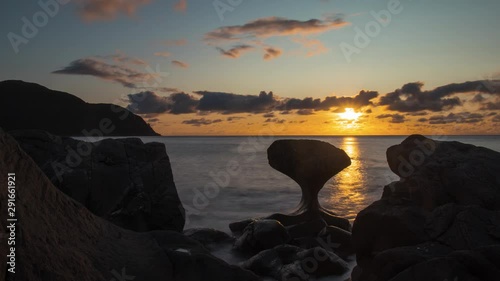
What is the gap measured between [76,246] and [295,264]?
5.47 meters

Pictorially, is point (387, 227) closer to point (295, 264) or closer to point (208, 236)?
point (295, 264)

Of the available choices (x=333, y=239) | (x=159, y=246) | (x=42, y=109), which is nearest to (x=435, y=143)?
(x=333, y=239)

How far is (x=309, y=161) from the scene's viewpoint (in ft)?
55.1

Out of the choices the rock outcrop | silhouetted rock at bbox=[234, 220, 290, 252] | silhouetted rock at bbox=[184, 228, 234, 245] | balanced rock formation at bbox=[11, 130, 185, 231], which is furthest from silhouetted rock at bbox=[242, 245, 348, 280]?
balanced rock formation at bbox=[11, 130, 185, 231]

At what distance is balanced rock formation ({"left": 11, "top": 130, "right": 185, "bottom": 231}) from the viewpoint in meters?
10.8

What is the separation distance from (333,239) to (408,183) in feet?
14.2

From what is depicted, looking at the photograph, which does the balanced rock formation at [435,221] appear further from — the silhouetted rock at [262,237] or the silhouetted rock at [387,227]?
the silhouetted rock at [262,237]

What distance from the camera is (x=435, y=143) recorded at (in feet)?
30.3

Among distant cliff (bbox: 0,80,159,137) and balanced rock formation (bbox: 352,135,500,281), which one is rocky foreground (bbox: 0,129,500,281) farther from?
distant cliff (bbox: 0,80,159,137)

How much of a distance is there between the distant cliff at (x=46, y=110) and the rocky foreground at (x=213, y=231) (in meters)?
98.6

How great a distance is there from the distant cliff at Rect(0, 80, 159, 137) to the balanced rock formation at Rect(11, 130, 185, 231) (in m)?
98.1

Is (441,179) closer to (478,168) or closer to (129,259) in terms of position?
(478,168)

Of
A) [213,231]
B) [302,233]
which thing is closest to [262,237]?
[213,231]

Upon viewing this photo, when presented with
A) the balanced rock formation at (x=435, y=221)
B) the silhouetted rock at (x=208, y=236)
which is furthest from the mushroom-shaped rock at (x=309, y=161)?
the balanced rock formation at (x=435, y=221)
